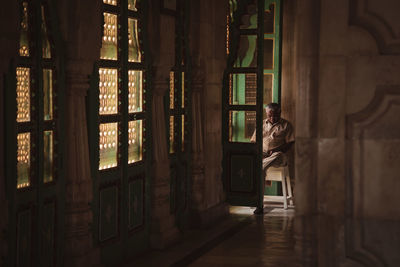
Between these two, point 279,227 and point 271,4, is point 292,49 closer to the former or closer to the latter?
point 271,4

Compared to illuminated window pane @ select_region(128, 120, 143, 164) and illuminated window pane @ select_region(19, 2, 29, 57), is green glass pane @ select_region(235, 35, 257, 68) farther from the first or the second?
illuminated window pane @ select_region(19, 2, 29, 57)

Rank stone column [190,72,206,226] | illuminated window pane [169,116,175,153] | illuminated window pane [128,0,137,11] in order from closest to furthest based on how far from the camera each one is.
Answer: illuminated window pane [128,0,137,11] → illuminated window pane [169,116,175,153] → stone column [190,72,206,226]

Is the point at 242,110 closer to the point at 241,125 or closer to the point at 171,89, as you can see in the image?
the point at 241,125

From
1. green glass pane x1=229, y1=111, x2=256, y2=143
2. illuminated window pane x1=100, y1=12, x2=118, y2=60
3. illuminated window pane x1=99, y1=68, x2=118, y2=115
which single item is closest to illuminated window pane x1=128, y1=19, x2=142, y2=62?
illuminated window pane x1=100, y1=12, x2=118, y2=60

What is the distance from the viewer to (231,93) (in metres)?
10.4

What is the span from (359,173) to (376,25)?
654 mm

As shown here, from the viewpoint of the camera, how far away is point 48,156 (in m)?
6.06

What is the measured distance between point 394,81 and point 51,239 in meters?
3.48

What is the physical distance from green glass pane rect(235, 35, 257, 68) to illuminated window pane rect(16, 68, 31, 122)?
198 inches

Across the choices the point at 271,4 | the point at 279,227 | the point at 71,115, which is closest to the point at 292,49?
the point at 271,4

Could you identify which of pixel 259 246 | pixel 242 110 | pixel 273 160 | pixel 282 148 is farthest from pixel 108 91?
pixel 282 148

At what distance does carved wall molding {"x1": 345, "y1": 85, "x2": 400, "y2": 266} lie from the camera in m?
3.42

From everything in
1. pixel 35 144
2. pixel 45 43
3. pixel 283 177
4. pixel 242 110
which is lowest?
pixel 283 177

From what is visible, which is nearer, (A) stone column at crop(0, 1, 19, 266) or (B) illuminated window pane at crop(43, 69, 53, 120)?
(A) stone column at crop(0, 1, 19, 266)
